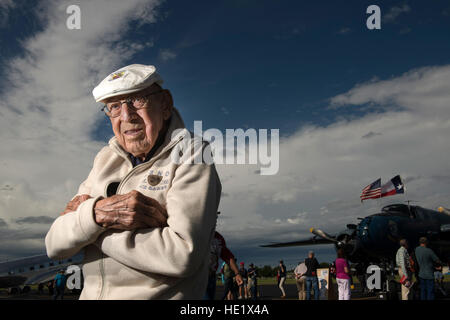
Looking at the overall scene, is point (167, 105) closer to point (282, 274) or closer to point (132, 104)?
point (132, 104)

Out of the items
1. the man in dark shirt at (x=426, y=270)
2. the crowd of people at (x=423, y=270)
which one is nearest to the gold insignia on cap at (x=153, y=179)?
the crowd of people at (x=423, y=270)

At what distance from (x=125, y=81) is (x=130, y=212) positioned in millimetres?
752

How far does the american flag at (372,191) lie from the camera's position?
17.7 meters

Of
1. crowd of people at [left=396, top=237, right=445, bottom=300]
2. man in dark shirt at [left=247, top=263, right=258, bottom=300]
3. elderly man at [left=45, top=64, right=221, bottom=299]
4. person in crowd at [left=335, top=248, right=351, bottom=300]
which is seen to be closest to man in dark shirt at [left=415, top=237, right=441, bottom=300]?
crowd of people at [left=396, top=237, right=445, bottom=300]

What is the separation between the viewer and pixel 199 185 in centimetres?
175

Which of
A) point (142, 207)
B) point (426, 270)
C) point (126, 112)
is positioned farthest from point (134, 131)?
point (426, 270)

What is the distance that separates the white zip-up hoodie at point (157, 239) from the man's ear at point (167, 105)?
0.13 metres

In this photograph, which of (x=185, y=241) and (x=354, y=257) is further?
(x=354, y=257)

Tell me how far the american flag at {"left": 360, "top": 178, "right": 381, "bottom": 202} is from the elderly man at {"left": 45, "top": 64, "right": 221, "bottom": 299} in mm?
17575

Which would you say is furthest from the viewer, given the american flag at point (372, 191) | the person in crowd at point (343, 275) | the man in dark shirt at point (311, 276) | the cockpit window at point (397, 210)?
the american flag at point (372, 191)

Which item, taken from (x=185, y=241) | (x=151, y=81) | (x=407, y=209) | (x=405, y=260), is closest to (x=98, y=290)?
(x=185, y=241)

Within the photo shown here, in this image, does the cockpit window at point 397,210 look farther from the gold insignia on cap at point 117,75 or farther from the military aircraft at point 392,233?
the gold insignia on cap at point 117,75
